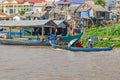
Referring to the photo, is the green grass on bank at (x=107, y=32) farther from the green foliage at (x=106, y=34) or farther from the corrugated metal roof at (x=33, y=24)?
the corrugated metal roof at (x=33, y=24)

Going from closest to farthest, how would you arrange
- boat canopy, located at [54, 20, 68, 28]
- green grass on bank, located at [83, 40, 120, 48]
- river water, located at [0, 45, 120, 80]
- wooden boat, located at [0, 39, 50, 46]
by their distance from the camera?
river water, located at [0, 45, 120, 80], green grass on bank, located at [83, 40, 120, 48], wooden boat, located at [0, 39, 50, 46], boat canopy, located at [54, 20, 68, 28]

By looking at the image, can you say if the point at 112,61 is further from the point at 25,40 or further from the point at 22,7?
the point at 22,7

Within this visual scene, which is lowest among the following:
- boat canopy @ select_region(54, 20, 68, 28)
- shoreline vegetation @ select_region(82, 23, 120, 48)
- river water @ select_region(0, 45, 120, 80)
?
river water @ select_region(0, 45, 120, 80)

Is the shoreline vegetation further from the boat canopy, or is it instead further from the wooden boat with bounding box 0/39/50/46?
the wooden boat with bounding box 0/39/50/46

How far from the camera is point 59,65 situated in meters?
19.2

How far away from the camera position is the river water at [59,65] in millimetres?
16109

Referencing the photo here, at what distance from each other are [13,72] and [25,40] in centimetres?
1379

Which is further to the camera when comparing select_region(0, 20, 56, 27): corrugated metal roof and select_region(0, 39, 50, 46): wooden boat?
select_region(0, 20, 56, 27): corrugated metal roof

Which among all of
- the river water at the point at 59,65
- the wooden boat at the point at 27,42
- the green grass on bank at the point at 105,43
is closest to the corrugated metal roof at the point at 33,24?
the wooden boat at the point at 27,42

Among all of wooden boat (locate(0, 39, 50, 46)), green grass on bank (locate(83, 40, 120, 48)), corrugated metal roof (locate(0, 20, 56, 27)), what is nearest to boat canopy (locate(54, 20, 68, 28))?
corrugated metal roof (locate(0, 20, 56, 27))

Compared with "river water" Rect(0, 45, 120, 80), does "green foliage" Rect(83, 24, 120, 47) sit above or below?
above

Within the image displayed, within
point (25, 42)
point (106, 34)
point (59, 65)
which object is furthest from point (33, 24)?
point (59, 65)

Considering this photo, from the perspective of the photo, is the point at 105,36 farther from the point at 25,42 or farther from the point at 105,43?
the point at 25,42

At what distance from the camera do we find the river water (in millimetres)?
16109
